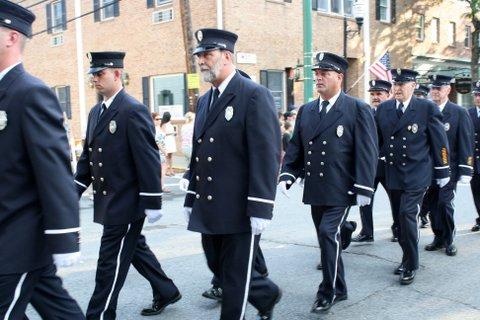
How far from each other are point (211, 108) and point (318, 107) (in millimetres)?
1647

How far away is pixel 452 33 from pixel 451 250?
2688 centimetres

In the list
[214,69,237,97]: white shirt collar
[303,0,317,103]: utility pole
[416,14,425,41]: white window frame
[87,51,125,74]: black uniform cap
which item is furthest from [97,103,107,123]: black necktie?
[416,14,425,41]: white window frame

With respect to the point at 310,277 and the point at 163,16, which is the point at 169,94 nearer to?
the point at 163,16

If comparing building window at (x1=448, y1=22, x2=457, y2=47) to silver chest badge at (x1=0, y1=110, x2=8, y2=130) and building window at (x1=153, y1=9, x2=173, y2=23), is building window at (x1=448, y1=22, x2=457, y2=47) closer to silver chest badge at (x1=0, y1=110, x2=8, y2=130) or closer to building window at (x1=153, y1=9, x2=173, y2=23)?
building window at (x1=153, y1=9, x2=173, y2=23)

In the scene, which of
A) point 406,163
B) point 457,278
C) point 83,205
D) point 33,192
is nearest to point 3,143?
point 33,192

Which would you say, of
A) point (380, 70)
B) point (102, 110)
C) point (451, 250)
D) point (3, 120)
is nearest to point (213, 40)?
point (102, 110)

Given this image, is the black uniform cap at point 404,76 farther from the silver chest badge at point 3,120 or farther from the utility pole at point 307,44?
the utility pole at point 307,44

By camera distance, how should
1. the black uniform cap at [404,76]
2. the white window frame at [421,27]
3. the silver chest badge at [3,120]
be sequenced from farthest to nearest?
the white window frame at [421,27] → the black uniform cap at [404,76] → the silver chest badge at [3,120]

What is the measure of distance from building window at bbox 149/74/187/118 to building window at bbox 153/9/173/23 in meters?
2.06

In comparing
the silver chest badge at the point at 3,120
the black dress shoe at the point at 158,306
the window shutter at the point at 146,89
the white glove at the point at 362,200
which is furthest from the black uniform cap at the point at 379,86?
the window shutter at the point at 146,89

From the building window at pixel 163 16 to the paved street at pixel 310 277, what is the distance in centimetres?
1385

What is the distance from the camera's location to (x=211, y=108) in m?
3.90

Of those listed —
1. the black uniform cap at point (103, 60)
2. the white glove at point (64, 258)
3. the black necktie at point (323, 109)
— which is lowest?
the white glove at point (64, 258)

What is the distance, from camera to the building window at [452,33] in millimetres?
30672
